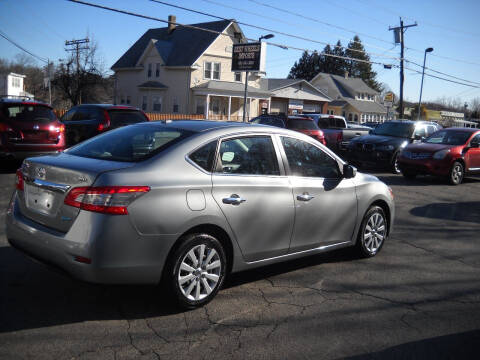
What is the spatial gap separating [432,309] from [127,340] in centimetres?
288

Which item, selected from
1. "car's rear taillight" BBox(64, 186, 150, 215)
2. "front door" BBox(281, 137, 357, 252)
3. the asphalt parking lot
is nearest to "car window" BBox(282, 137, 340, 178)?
"front door" BBox(281, 137, 357, 252)

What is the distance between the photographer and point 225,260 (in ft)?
15.0

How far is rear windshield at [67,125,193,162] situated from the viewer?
447cm

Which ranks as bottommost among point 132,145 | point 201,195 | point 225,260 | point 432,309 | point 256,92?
point 432,309

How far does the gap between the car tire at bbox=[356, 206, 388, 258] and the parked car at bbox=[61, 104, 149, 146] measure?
26.6ft

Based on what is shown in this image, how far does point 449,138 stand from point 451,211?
595 cm

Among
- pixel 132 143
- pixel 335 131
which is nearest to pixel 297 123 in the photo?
pixel 335 131

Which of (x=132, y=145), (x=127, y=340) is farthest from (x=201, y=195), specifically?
(x=127, y=340)

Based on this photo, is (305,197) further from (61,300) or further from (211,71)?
(211,71)

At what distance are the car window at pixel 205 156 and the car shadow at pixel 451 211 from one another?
631 cm

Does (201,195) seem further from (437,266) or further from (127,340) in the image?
(437,266)

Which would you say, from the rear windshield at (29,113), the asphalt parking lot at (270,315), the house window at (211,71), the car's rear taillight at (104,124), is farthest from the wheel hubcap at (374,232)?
the house window at (211,71)

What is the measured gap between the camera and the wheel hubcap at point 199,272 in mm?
4266

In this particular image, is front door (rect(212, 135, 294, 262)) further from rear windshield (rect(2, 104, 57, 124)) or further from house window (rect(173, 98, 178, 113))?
house window (rect(173, 98, 178, 113))
